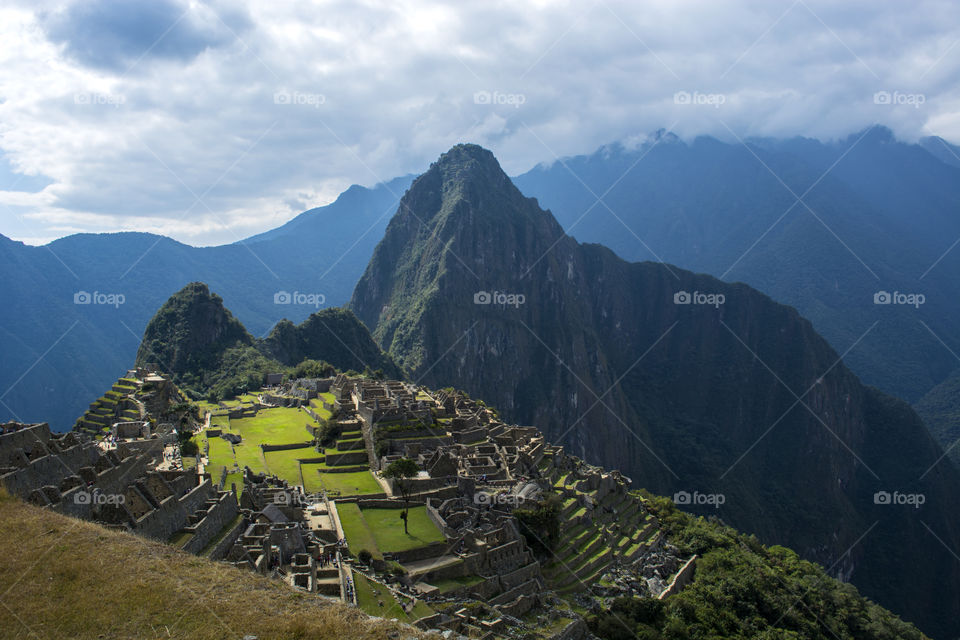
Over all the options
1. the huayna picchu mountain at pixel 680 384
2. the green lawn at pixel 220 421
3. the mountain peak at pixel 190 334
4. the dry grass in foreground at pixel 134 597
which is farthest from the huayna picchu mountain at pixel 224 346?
the dry grass in foreground at pixel 134 597

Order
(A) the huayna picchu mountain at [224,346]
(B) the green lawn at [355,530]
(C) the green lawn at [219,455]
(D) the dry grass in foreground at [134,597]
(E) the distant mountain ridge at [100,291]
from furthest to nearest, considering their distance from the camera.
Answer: (A) the huayna picchu mountain at [224,346] → (E) the distant mountain ridge at [100,291] → (C) the green lawn at [219,455] → (B) the green lawn at [355,530] → (D) the dry grass in foreground at [134,597]

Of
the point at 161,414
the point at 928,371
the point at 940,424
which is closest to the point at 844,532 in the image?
the point at 940,424

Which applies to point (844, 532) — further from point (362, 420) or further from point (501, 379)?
point (362, 420)

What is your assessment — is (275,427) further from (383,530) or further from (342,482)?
(383,530)

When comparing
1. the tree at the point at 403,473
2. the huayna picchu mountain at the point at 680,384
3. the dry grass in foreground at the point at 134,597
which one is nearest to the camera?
the dry grass in foreground at the point at 134,597

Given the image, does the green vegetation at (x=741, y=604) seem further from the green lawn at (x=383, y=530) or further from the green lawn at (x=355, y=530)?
the green lawn at (x=355, y=530)

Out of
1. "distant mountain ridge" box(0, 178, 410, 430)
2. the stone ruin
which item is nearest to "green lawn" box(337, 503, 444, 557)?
the stone ruin
